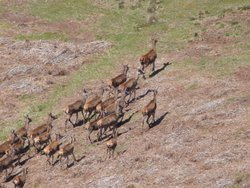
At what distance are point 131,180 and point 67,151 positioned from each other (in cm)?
473

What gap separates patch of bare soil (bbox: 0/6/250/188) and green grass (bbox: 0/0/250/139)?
2.61 metres

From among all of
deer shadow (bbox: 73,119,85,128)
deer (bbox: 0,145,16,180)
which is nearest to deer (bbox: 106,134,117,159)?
deer (bbox: 0,145,16,180)

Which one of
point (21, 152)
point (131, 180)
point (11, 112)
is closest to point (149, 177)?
point (131, 180)

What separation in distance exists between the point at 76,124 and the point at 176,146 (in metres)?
8.85

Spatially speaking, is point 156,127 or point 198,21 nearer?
point 156,127

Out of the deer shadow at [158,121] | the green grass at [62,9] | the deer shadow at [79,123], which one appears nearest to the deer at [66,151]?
the deer shadow at [158,121]

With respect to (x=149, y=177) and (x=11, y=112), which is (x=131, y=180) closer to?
(x=149, y=177)

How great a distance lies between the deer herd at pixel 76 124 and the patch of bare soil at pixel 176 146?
0.53 meters

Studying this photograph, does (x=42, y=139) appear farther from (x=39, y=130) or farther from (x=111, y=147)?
(x=111, y=147)

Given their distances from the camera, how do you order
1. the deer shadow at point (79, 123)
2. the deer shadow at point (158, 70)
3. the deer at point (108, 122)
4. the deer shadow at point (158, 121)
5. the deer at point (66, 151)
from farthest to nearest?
1. the deer shadow at point (158, 70)
2. the deer shadow at point (79, 123)
3. the deer shadow at point (158, 121)
4. the deer at point (108, 122)
5. the deer at point (66, 151)

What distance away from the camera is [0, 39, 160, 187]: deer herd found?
3338cm

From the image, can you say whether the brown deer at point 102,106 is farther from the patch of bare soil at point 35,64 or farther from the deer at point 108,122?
the patch of bare soil at point 35,64

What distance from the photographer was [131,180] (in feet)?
96.4

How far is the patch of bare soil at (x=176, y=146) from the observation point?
2891 cm
